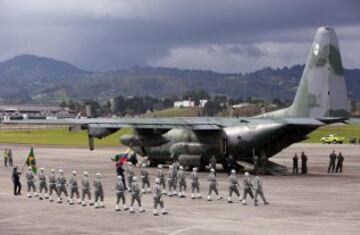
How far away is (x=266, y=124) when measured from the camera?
42375 mm

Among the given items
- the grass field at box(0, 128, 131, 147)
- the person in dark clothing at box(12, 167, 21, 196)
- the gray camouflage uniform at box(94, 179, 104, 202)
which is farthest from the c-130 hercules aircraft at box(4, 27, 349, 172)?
the grass field at box(0, 128, 131, 147)

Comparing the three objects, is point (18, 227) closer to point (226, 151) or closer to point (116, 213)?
point (116, 213)

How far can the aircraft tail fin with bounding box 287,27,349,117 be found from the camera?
44.4 metres

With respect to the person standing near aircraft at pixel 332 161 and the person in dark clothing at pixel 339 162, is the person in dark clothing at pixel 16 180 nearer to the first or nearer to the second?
the person standing near aircraft at pixel 332 161

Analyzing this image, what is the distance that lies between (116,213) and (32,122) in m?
23.3

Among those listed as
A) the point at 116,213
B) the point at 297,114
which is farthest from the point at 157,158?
the point at 116,213

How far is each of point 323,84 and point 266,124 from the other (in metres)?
5.27

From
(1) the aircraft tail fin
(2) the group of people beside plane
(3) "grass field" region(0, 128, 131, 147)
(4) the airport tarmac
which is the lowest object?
(4) the airport tarmac

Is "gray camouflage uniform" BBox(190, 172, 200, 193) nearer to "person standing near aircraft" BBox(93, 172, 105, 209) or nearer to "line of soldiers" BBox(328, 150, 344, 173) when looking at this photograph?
"person standing near aircraft" BBox(93, 172, 105, 209)

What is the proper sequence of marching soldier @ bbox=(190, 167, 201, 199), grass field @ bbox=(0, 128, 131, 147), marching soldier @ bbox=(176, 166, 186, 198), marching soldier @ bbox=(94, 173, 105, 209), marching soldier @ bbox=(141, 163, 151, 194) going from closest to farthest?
marching soldier @ bbox=(94, 173, 105, 209) < marching soldier @ bbox=(190, 167, 201, 199) < marching soldier @ bbox=(176, 166, 186, 198) < marching soldier @ bbox=(141, 163, 151, 194) < grass field @ bbox=(0, 128, 131, 147)

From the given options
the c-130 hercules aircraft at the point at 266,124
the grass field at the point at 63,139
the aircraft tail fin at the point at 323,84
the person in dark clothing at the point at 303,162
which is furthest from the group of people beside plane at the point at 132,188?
the grass field at the point at 63,139

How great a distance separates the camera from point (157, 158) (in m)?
50.4

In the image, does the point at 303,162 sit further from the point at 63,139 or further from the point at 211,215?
the point at 63,139

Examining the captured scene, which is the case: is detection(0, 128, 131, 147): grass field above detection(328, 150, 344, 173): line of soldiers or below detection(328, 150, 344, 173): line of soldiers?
above
